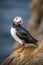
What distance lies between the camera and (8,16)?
2395 cm

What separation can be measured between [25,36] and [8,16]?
16.5 m

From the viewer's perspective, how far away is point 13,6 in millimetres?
27234

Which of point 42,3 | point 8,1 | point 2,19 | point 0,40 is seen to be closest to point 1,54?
point 0,40

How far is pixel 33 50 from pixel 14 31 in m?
0.52

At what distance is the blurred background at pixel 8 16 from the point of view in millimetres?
20025

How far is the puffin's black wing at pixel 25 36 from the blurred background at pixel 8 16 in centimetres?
1081

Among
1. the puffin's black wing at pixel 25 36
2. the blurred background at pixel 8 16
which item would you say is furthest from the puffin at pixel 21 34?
the blurred background at pixel 8 16

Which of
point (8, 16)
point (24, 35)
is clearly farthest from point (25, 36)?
point (8, 16)

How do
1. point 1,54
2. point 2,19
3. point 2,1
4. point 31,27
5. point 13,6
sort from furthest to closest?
point 2,1
point 13,6
point 2,19
point 1,54
point 31,27

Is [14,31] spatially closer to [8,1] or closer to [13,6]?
[13,6]

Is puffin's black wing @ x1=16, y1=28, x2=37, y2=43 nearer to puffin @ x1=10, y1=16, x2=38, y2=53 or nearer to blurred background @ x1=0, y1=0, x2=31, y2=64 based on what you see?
puffin @ x1=10, y1=16, x2=38, y2=53

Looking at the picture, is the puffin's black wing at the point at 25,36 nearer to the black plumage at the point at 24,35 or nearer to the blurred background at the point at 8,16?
the black plumage at the point at 24,35

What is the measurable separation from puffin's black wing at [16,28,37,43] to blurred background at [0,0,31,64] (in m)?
10.8

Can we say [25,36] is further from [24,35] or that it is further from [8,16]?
[8,16]
